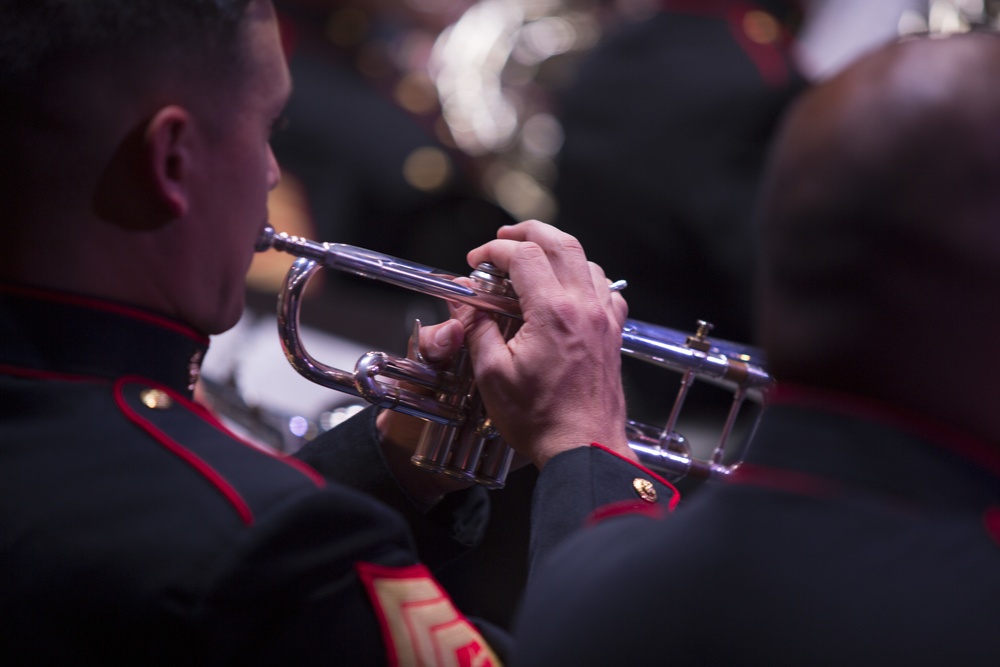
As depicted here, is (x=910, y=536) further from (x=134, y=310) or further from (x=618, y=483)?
(x=134, y=310)

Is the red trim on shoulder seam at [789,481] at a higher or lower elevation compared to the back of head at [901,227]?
lower

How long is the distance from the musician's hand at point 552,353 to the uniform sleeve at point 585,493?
0.04m

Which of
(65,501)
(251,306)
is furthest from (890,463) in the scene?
(251,306)

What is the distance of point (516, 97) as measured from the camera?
4328 millimetres

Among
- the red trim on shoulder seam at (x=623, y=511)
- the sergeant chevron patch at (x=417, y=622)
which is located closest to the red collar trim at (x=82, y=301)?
the sergeant chevron patch at (x=417, y=622)

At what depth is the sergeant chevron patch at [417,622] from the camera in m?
1.00

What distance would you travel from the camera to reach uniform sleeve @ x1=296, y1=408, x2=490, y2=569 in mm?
A: 1426

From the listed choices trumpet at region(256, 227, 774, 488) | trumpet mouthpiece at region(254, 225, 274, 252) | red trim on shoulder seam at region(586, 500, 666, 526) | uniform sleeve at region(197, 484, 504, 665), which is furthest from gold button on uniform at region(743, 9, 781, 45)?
uniform sleeve at region(197, 484, 504, 665)

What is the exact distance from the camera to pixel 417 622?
39.9 inches

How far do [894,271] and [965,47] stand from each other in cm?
16

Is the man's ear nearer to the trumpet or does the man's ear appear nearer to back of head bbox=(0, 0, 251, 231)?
back of head bbox=(0, 0, 251, 231)

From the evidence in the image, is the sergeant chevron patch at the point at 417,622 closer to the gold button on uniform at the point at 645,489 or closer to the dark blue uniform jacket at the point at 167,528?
the dark blue uniform jacket at the point at 167,528

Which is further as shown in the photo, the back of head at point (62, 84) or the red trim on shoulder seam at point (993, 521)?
the back of head at point (62, 84)

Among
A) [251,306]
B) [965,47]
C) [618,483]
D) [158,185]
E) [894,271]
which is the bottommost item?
[251,306]
